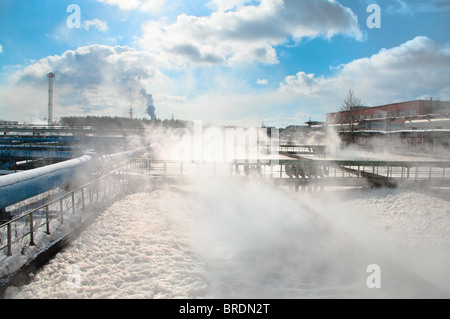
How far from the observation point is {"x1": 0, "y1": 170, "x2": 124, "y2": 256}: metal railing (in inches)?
219

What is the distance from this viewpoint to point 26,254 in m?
5.54

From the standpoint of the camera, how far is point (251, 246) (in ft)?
26.8

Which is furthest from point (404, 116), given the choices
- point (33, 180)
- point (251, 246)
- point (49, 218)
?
point (33, 180)

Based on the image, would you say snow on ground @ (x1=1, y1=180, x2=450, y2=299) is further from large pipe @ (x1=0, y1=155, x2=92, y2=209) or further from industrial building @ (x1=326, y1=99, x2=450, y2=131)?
industrial building @ (x1=326, y1=99, x2=450, y2=131)

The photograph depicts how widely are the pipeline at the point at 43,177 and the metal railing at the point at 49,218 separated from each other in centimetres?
47

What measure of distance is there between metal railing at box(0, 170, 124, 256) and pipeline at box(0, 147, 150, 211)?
472 millimetres

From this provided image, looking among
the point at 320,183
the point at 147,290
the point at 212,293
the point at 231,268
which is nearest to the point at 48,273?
the point at 147,290

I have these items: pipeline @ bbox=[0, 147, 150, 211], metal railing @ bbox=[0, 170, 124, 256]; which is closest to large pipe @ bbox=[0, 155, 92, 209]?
pipeline @ bbox=[0, 147, 150, 211]

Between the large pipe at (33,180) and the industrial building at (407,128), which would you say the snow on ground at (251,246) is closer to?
the large pipe at (33,180)

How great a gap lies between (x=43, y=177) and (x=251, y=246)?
233 inches

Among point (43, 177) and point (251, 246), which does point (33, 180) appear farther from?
point (251, 246)
